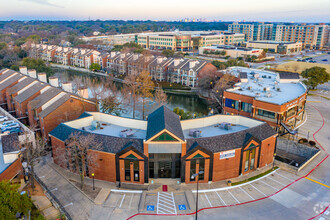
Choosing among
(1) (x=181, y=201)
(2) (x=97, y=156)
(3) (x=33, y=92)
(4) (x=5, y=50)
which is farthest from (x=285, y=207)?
(4) (x=5, y=50)

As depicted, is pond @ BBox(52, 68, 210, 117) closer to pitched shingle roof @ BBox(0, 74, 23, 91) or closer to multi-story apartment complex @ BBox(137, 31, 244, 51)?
pitched shingle roof @ BBox(0, 74, 23, 91)

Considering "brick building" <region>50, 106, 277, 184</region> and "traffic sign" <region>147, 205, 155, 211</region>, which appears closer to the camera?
"traffic sign" <region>147, 205, 155, 211</region>

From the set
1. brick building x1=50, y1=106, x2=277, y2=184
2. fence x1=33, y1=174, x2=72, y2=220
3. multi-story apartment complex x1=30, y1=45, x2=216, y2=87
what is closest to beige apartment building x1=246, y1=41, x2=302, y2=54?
multi-story apartment complex x1=30, y1=45, x2=216, y2=87

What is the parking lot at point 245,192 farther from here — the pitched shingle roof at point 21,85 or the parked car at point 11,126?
the pitched shingle roof at point 21,85

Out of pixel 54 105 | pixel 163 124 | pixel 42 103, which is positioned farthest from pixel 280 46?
pixel 163 124

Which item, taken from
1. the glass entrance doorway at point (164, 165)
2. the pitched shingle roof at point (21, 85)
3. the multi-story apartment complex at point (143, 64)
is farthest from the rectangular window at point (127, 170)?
the multi-story apartment complex at point (143, 64)

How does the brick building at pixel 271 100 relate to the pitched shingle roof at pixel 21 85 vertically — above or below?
below

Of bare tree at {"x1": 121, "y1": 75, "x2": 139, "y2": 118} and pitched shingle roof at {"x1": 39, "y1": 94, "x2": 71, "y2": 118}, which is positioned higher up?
pitched shingle roof at {"x1": 39, "y1": 94, "x2": 71, "y2": 118}

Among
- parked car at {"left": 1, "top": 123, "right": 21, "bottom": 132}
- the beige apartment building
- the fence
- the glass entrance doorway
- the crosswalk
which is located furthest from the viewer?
the beige apartment building
